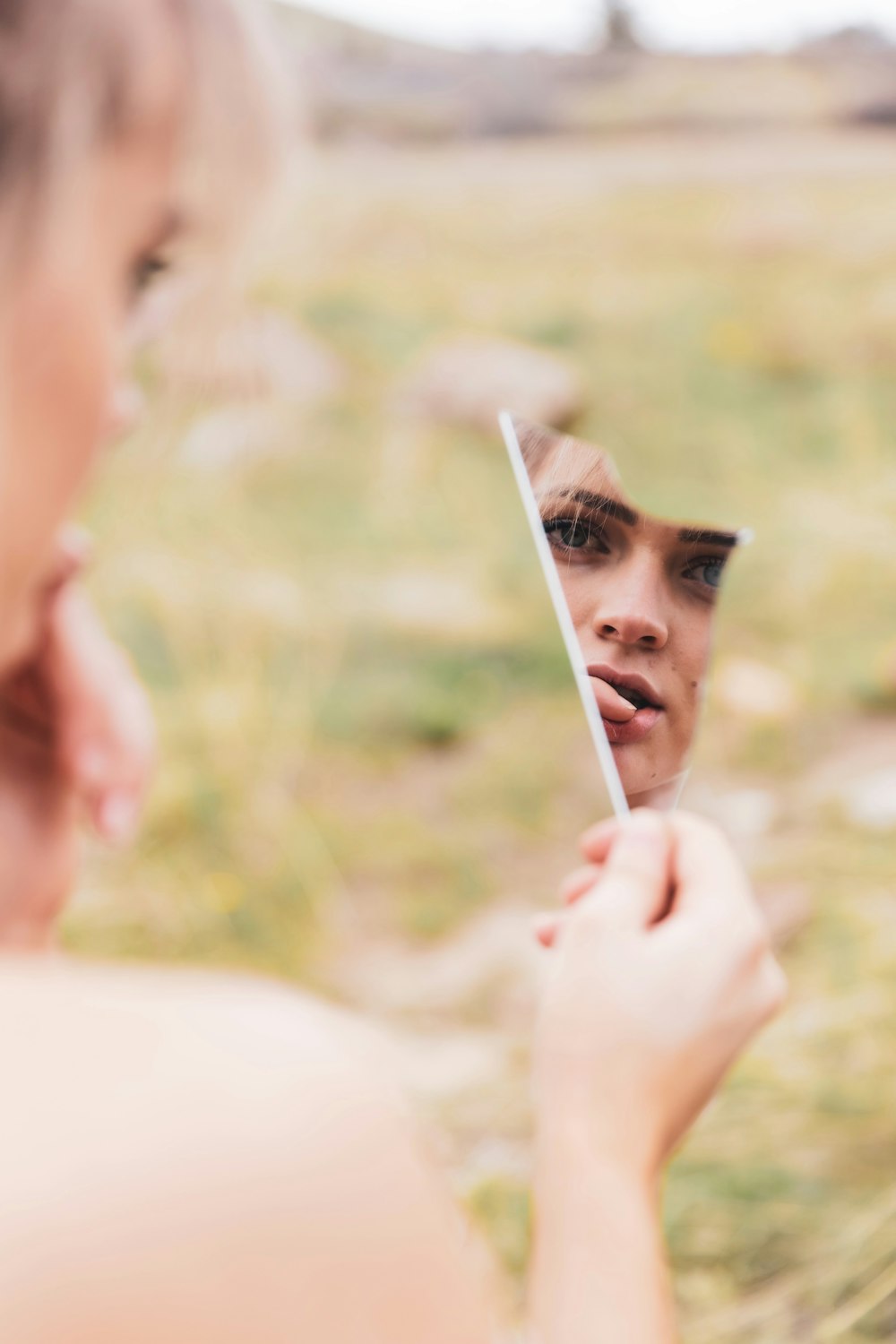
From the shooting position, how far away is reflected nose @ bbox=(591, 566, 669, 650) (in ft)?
1.84

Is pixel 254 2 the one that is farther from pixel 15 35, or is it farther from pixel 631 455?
pixel 631 455

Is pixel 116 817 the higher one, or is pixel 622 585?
pixel 622 585

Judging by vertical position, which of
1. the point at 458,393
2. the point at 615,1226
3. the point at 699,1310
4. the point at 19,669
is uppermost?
the point at 615,1226

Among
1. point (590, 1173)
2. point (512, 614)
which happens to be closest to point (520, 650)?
point (512, 614)

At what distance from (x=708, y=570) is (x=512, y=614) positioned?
1.82m

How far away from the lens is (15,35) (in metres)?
0.62

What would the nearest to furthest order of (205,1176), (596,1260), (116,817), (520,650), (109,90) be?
(205,1176), (596,1260), (109,90), (116,817), (520,650)

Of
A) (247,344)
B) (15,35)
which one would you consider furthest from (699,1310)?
(247,344)

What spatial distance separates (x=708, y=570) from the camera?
591 mm

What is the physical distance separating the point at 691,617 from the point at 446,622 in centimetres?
182

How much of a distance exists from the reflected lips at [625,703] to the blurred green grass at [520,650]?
2.09 feet

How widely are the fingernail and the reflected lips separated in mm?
596

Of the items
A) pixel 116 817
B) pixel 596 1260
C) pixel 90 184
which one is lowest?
pixel 116 817

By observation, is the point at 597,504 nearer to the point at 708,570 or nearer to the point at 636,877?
the point at 708,570
